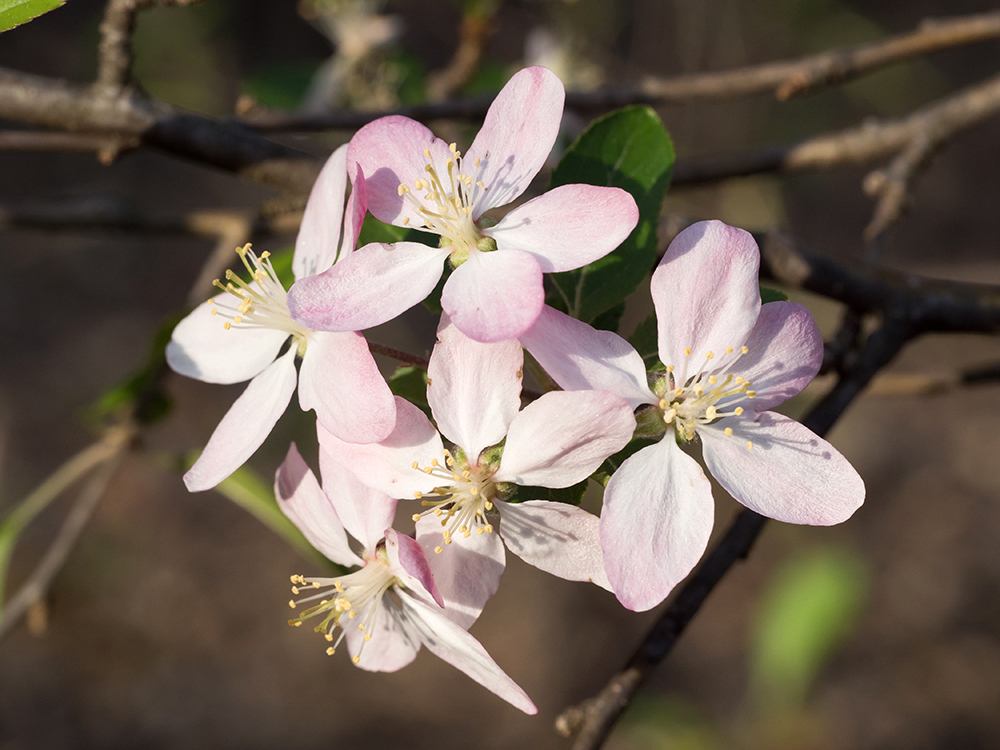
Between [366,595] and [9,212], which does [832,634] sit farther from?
[9,212]

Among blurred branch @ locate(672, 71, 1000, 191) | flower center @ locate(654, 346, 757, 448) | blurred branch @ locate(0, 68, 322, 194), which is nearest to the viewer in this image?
flower center @ locate(654, 346, 757, 448)

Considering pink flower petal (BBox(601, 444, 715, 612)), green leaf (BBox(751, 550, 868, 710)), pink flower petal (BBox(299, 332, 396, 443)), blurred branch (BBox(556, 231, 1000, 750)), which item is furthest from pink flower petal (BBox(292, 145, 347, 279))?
green leaf (BBox(751, 550, 868, 710))

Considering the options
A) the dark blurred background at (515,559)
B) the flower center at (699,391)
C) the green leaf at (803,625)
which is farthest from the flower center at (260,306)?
the green leaf at (803,625)

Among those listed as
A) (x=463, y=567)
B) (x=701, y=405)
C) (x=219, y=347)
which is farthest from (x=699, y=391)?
(x=219, y=347)

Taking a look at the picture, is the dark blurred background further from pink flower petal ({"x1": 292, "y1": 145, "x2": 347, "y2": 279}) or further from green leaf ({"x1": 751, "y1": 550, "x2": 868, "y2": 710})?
pink flower petal ({"x1": 292, "y1": 145, "x2": 347, "y2": 279})

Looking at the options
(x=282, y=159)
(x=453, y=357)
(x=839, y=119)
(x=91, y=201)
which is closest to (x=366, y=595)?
(x=453, y=357)

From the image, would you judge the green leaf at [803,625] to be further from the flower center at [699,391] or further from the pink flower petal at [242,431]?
the pink flower petal at [242,431]

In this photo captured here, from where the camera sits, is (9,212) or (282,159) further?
(9,212)
